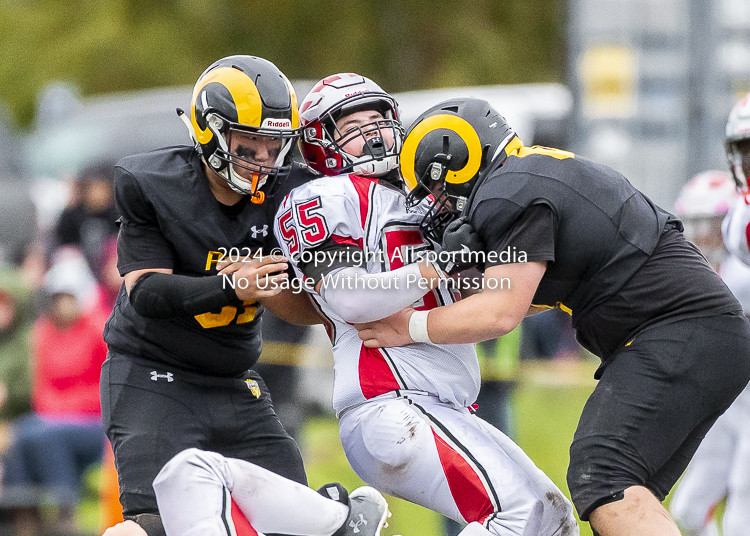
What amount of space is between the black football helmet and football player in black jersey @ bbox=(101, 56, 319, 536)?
1.67ft

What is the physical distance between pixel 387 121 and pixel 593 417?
1.34 metres

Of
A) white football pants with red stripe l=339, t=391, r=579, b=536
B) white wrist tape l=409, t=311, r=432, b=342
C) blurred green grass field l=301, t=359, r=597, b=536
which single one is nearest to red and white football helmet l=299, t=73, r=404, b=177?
white wrist tape l=409, t=311, r=432, b=342

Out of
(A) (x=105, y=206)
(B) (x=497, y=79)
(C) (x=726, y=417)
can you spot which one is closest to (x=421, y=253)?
(C) (x=726, y=417)

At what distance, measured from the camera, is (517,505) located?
136 inches

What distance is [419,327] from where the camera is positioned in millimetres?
3582

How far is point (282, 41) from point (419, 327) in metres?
17.8

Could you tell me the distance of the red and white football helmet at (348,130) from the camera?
12.6ft

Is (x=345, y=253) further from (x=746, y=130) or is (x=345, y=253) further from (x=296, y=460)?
(x=746, y=130)

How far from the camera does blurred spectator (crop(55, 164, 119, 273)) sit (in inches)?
397

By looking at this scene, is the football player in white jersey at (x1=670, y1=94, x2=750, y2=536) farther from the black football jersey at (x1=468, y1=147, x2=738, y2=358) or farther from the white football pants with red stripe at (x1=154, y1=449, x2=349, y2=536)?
the white football pants with red stripe at (x1=154, y1=449, x2=349, y2=536)

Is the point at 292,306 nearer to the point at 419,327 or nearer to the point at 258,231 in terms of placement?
the point at 258,231

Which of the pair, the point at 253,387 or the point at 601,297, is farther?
the point at 253,387

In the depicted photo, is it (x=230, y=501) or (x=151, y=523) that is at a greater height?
(x=230, y=501)

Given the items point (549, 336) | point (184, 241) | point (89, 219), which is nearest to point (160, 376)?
point (184, 241)
